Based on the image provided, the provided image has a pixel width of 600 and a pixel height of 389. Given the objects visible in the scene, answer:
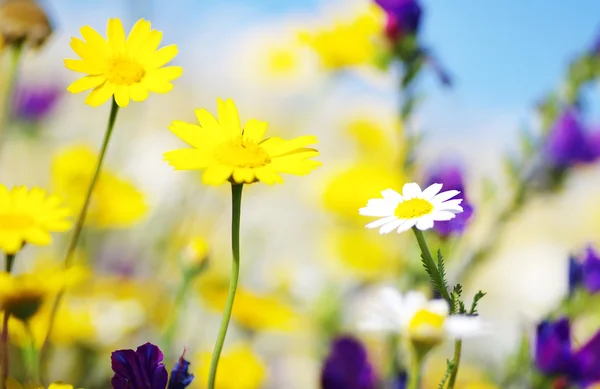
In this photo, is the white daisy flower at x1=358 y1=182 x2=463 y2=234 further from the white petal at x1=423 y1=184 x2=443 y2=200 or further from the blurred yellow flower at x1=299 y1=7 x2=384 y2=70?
the blurred yellow flower at x1=299 y1=7 x2=384 y2=70

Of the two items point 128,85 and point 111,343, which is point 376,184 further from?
point 128,85

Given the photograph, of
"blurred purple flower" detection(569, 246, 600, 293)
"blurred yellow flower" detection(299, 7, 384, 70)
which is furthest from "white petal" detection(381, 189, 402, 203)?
"blurred yellow flower" detection(299, 7, 384, 70)

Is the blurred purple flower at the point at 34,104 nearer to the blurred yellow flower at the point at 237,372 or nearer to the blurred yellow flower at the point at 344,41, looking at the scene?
the blurred yellow flower at the point at 344,41

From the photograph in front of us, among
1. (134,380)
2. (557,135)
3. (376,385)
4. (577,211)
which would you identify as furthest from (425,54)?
(577,211)

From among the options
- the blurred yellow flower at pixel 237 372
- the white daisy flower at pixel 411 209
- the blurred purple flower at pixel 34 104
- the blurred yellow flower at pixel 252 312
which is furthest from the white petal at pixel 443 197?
the blurred purple flower at pixel 34 104

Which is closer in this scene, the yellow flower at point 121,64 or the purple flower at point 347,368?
the yellow flower at point 121,64

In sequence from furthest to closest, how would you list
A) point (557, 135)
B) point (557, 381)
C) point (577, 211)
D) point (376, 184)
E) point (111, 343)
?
1. point (577, 211)
2. point (376, 184)
3. point (557, 135)
4. point (111, 343)
5. point (557, 381)
